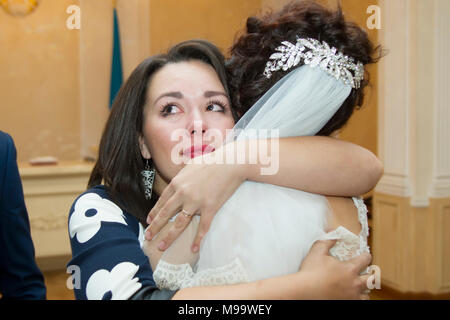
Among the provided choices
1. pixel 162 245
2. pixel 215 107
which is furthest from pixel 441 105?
pixel 162 245

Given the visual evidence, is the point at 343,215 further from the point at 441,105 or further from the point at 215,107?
the point at 441,105

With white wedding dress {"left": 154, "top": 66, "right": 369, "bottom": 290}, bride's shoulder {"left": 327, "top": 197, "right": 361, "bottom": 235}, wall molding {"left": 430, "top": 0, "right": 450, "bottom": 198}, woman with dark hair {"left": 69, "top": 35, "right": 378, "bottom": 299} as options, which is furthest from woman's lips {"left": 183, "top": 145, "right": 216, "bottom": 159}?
wall molding {"left": 430, "top": 0, "right": 450, "bottom": 198}

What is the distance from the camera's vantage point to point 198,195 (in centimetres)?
95

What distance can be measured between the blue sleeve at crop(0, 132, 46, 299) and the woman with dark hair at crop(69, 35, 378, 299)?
5.6 inches

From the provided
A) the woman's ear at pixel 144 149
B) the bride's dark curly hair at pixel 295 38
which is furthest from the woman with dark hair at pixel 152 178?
the bride's dark curly hair at pixel 295 38

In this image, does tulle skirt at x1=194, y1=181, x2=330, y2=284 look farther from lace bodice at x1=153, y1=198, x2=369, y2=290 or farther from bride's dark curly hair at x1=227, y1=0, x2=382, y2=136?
bride's dark curly hair at x1=227, y1=0, x2=382, y2=136

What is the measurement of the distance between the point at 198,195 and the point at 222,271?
6.3 inches

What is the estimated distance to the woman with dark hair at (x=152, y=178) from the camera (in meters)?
0.90

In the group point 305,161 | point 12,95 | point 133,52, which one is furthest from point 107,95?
point 305,161

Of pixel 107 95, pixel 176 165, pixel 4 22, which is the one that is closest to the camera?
pixel 176 165

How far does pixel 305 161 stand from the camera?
39.7 inches

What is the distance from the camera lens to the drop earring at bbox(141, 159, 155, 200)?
1354 mm

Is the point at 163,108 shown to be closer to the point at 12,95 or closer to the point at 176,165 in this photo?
the point at 176,165
